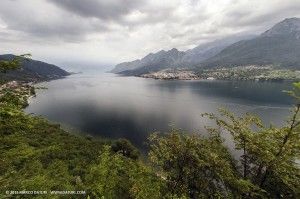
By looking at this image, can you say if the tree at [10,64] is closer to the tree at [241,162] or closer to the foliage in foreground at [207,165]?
the foliage in foreground at [207,165]

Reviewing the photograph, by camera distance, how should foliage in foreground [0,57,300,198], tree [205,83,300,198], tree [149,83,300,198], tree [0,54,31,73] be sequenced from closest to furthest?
tree [0,54,31,73]
foliage in foreground [0,57,300,198]
tree [205,83,300,198]
tree [149,83,300,198]

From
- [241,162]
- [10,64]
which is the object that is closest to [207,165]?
[241,162]

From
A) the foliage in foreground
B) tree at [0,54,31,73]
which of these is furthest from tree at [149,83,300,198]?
tree at [0,54,31,73]

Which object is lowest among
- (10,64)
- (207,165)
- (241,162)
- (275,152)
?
(241,162)

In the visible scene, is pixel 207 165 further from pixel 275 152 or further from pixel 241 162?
pixel 275 152

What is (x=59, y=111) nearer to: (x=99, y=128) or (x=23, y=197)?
(x=99, y=128)

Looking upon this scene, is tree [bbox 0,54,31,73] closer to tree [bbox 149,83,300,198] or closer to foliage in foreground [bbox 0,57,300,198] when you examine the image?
foliage in foreground [bbox 0,57,300,198]

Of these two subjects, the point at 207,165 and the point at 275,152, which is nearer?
the point at 275,152

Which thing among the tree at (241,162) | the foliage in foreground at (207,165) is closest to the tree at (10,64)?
the foliage in foreground at (207,165)

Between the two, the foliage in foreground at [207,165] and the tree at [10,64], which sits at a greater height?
the tree at [10,64]

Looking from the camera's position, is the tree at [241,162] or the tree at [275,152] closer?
the tree at [275,152]

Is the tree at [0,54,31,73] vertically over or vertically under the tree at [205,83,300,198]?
over
